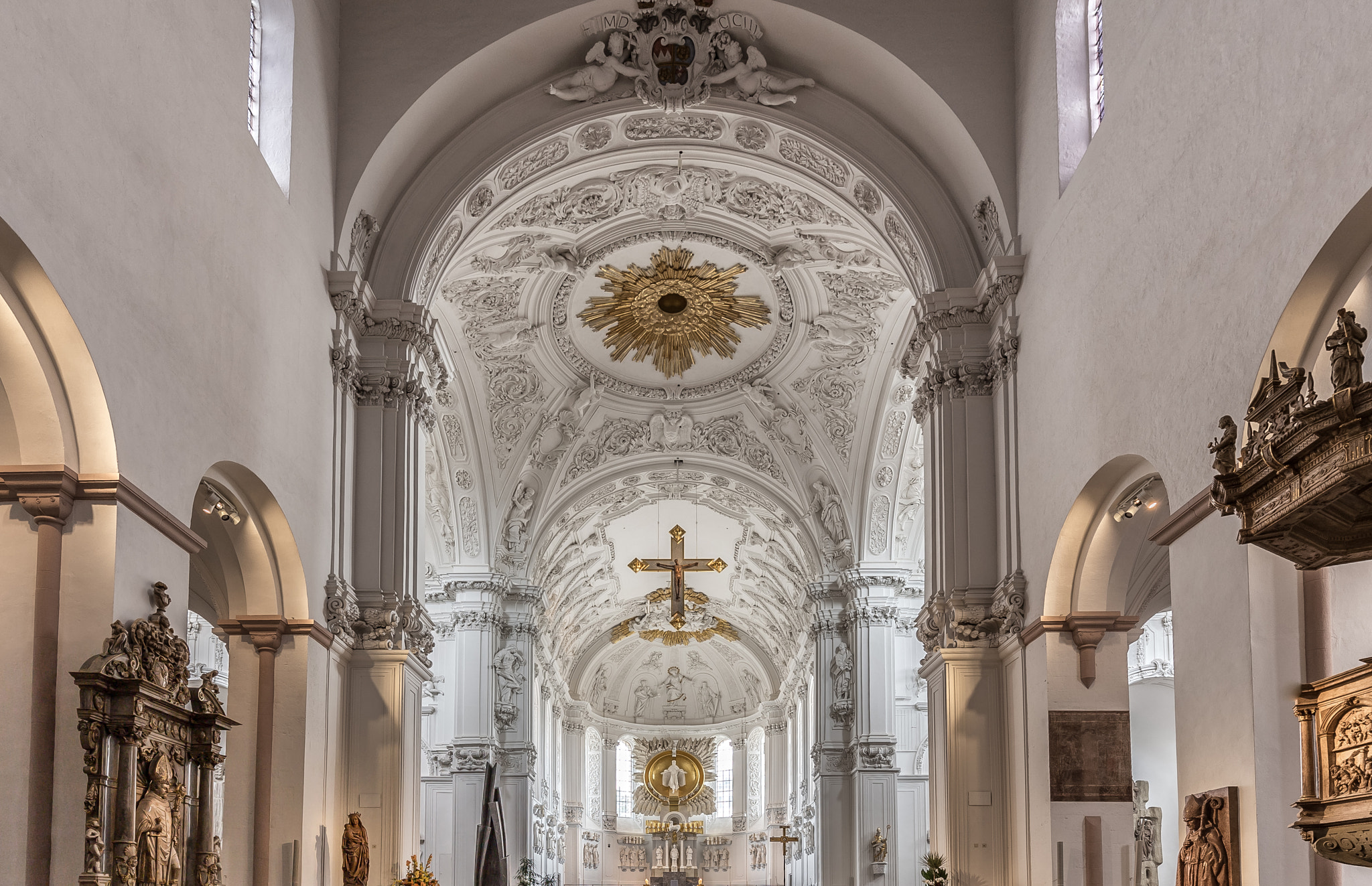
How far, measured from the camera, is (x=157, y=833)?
1041 cm

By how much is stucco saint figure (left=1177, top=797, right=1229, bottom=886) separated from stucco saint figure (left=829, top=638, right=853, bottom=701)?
18.6 metres

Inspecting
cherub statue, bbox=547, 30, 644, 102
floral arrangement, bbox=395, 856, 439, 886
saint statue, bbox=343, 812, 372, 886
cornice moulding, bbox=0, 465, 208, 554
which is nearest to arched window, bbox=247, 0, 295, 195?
cherub statue, bbox=547, 30, 644, 102

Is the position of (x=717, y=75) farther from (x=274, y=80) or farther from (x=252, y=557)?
(x=252, y=557)

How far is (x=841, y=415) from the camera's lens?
2794 centimetres

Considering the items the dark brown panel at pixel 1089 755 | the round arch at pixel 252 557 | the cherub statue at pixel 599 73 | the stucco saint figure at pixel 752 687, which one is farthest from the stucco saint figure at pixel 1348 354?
the stucco saint figure at pixel 752 687

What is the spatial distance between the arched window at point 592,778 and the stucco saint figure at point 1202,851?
38.5 meters

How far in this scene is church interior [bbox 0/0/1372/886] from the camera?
914cm

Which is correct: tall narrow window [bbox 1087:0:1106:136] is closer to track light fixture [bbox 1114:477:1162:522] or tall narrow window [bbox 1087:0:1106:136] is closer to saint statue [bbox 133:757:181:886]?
track light fixture [bbox 1114:477:1162:522]

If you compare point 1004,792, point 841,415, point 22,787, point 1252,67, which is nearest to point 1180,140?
point 1252,67

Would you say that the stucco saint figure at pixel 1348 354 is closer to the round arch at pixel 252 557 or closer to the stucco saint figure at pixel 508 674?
the round arch at pixel 252 557

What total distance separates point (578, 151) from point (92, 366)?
1050cm

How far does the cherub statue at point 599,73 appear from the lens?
58.1ft

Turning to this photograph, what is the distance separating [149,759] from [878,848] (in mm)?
18659

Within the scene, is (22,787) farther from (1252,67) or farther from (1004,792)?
(1004,792)
